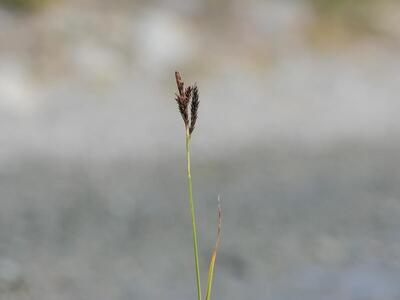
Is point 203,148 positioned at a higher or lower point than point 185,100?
lower

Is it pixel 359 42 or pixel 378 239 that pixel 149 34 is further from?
pixel 378 239

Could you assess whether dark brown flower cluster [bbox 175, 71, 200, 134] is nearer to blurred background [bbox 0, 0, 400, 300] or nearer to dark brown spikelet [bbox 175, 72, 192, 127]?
dark brown spikelet [bbox 175, 72, 192, 127]

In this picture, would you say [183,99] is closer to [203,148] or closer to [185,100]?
[185,100]

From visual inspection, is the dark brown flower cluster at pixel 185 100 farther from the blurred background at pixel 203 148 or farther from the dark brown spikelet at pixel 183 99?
the blurred background at pixel 203 148

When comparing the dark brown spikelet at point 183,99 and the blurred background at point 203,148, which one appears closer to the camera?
the dark brown spikelet at point 183,99

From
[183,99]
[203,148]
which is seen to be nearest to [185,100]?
[183,99]

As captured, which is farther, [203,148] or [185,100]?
[203,148]

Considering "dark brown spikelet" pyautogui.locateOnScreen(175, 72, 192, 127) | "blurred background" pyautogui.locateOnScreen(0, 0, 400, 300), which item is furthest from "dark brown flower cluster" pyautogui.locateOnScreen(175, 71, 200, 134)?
"blurred background" pyautogui.locateOnScreen(0, 0, 400, 300)

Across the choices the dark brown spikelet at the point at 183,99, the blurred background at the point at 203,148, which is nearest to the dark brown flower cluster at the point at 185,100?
the dark brown spikelet at the point at 183,99
